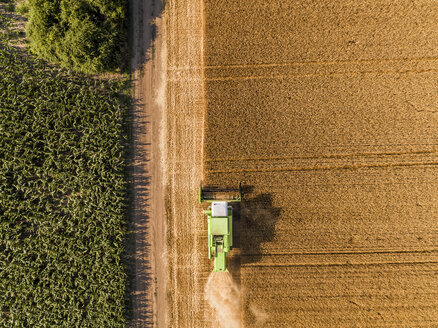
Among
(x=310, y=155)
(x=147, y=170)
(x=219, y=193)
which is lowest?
(x=219, y=193)

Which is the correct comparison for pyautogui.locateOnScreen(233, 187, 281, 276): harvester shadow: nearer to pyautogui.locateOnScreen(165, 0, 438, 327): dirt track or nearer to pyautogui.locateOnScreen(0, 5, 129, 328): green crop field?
pyautogui.locateOnScreen(165, 0, 438, 327): dirt track

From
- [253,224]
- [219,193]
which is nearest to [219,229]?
[219,193]

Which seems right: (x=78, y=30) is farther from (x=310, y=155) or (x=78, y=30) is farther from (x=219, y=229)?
(x=310, y=155)

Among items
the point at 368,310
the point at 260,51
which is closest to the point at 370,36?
the point at 260,51

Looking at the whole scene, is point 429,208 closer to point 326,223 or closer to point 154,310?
point 326,223

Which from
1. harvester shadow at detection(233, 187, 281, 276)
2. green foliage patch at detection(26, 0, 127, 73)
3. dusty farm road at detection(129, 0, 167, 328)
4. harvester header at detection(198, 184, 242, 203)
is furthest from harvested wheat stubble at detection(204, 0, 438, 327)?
green foliage patch at detection(26, 0, 127, 73)

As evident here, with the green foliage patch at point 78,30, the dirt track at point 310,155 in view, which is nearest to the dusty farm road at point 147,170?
the dirt track at point 310,155

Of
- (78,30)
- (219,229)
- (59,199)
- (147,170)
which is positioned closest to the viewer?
(219,229)
